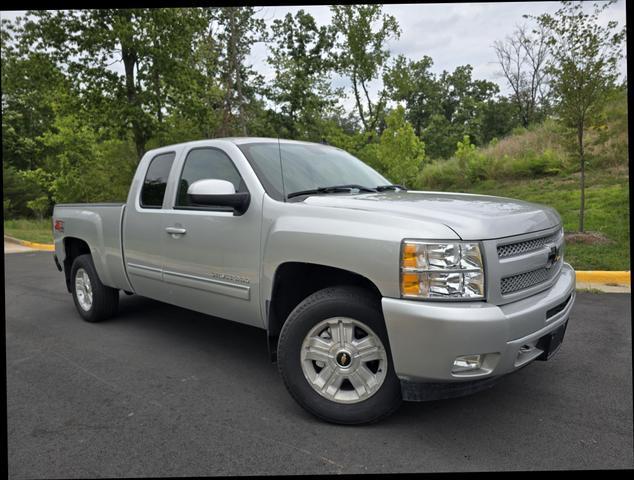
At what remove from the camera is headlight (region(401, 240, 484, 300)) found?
8.28 ft

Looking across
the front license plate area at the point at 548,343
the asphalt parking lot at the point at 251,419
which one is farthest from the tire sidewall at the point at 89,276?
the front license plate area at the point at 548,343

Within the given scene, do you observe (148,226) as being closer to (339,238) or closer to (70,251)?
(70,251)

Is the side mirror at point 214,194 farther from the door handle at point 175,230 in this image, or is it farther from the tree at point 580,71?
the tree at point 580,71

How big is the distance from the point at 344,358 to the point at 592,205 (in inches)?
342

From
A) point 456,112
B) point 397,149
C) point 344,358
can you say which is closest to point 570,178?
point 397,149

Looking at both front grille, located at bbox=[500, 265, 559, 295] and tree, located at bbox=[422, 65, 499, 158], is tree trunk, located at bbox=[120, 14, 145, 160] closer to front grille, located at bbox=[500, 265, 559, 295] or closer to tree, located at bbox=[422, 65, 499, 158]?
front grille, located at bbox=[500, 265, 559, 295]

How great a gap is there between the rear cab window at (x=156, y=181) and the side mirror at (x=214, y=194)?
1194 millimetres

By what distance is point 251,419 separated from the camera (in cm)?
301

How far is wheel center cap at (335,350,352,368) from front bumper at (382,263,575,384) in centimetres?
34

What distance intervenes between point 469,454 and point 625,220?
8024 mm

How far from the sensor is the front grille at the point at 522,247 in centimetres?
268

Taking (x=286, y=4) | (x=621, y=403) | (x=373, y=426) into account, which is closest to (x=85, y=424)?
(x=373, y=426)

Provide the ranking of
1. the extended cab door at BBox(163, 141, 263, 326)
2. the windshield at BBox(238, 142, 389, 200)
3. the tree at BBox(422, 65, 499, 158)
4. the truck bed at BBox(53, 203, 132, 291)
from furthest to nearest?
the tree at BBox(422, 65, 499, 158) < the truck bed at BBox(53, 203, 132, 291) < the windshield at BBox(238, 142, 389, 200) < the extended cab door at BBox(163, 141, 263, 326)

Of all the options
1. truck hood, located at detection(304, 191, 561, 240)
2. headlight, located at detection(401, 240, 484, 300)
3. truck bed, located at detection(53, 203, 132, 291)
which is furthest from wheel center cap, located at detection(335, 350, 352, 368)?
truck bed, located at detection(53, 203, 132, 291)
